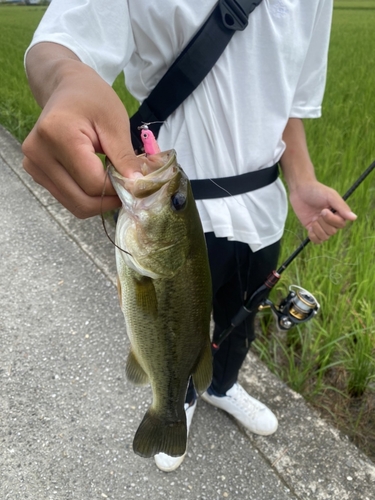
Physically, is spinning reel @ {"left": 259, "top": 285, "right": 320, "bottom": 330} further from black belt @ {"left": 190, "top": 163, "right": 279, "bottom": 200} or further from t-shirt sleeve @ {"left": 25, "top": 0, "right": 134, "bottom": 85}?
t-shirt sleeve @ {"left": 25, "top": 0, "right": 134, "bottom": 85}

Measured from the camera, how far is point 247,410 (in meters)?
1.84

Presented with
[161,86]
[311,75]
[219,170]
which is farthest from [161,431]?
[311,75]

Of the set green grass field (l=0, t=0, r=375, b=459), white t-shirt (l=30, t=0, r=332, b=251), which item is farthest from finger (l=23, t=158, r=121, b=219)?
green grass field (l=0, t=0, r=375, b=459)

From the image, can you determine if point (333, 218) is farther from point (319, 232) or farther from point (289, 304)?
point (289, 304)

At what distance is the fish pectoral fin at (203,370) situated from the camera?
1.18 metres

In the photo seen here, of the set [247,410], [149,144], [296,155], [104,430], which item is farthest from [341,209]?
[104,430]

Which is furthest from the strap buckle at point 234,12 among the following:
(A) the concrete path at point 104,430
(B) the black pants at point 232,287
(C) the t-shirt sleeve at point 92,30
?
(A) the concrete path at point 104,430

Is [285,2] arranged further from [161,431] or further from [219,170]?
[161,431]

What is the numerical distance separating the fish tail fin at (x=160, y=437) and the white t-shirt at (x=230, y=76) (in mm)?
656

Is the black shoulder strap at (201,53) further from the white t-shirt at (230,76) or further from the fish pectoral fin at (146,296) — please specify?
the fish pectoral fin at (146,296)

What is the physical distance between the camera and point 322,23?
131 centimetres

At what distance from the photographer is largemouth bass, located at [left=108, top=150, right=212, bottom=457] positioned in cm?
83

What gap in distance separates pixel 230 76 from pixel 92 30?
45 centimetres

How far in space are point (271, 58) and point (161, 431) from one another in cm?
126
